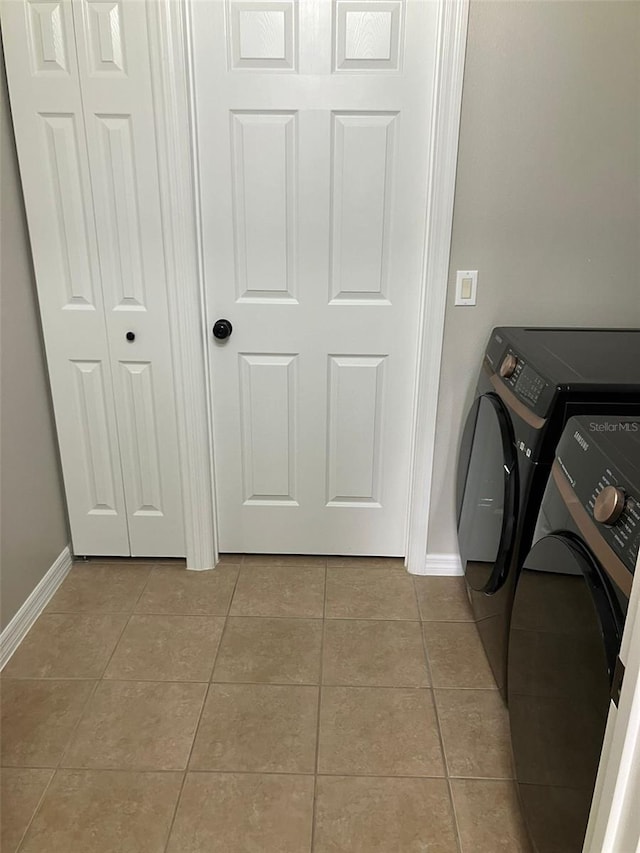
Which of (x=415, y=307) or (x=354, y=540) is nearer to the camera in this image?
(x=415, y=307)

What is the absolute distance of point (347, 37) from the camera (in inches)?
73.7

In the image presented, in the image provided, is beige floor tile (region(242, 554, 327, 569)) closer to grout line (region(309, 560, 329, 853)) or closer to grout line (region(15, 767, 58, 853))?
grout line (region(309, 560, 329, 853))

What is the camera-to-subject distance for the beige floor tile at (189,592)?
7.08 feet

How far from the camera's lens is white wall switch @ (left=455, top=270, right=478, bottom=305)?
2.01m

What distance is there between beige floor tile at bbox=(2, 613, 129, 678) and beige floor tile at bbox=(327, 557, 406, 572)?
2.51 feet

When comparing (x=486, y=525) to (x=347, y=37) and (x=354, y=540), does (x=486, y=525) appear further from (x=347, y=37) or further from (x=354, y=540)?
(x=347, y=37)

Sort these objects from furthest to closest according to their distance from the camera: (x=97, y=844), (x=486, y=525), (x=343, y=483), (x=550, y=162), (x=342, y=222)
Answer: (x=343, y=483), (x=342, y=222), (x=550, y=162), (x=486, y=525), (x=97, y=844)

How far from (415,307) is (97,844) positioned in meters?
1.67

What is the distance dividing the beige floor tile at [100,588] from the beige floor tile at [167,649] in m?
0.12

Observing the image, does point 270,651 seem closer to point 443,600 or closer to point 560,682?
point 443,600

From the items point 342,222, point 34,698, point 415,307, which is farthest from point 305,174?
point 34,698

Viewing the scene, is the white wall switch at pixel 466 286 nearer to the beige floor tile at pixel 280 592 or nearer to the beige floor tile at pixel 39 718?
the beige floor tile at pixel 280 592

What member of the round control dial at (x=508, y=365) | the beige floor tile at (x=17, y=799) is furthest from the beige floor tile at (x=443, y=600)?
the beige floor tile at (x=17, y=799)

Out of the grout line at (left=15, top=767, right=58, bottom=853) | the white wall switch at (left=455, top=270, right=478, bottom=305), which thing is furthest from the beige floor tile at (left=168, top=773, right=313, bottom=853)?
the white wall switch at (left=455, top=270, right=478, bottom=305)
